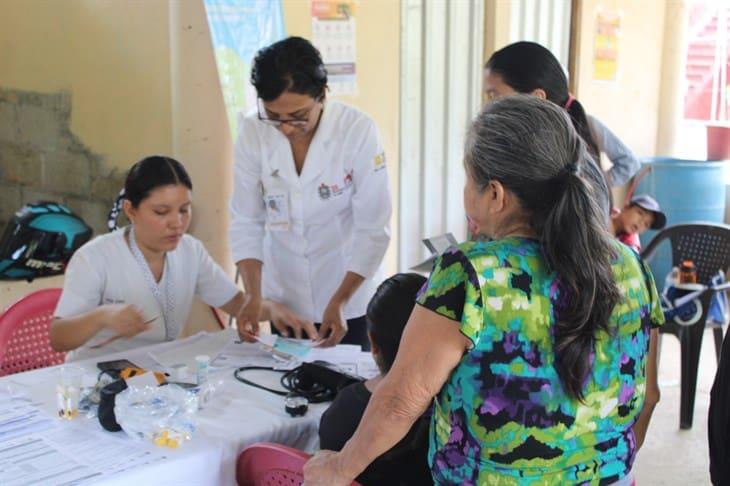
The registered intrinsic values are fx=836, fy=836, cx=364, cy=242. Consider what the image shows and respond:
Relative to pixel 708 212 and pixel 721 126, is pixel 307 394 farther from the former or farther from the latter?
pixel 721 126

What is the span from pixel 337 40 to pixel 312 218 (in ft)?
4.81

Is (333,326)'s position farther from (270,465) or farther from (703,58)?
(703,58)

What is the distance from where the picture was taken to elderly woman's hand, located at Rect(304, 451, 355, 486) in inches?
52.7

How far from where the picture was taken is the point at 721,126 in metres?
5.20

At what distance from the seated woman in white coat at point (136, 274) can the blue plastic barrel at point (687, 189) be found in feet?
11.3

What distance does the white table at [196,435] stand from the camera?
1.51m

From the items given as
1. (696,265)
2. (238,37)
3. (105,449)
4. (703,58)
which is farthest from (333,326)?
(703,58)

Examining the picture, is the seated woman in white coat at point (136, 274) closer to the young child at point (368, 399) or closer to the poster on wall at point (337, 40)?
the young child at point (368, 399)

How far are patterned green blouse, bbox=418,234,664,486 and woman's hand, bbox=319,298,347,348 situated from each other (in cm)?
100

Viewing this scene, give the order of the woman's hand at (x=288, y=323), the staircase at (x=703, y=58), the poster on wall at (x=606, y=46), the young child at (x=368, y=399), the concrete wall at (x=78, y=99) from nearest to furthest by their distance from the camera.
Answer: the young child at (x=368, y=399) < the woman's hand at (x=288, y=323) < the concrete wall at (x=78, y=99) < the poster on wall at (x=606, y=46) < the staircase at (x=703, y=58)

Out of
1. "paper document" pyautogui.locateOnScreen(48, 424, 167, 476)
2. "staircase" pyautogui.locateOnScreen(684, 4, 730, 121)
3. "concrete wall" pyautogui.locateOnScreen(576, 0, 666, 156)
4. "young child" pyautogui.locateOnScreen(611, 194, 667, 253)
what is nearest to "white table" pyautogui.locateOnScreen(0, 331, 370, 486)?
"paper document" pyautogui.locateOnScreen(48, 424, 167, 476)

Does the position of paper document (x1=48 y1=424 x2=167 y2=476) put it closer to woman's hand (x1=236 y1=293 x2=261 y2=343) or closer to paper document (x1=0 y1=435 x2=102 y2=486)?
paper document (x1=0 y1=435 x2=102 y2=486)

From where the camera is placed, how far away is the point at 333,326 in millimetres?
2262

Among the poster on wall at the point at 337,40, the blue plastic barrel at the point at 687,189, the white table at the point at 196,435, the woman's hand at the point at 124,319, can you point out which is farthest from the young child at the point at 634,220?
the woman's hand at the point at 124,319
